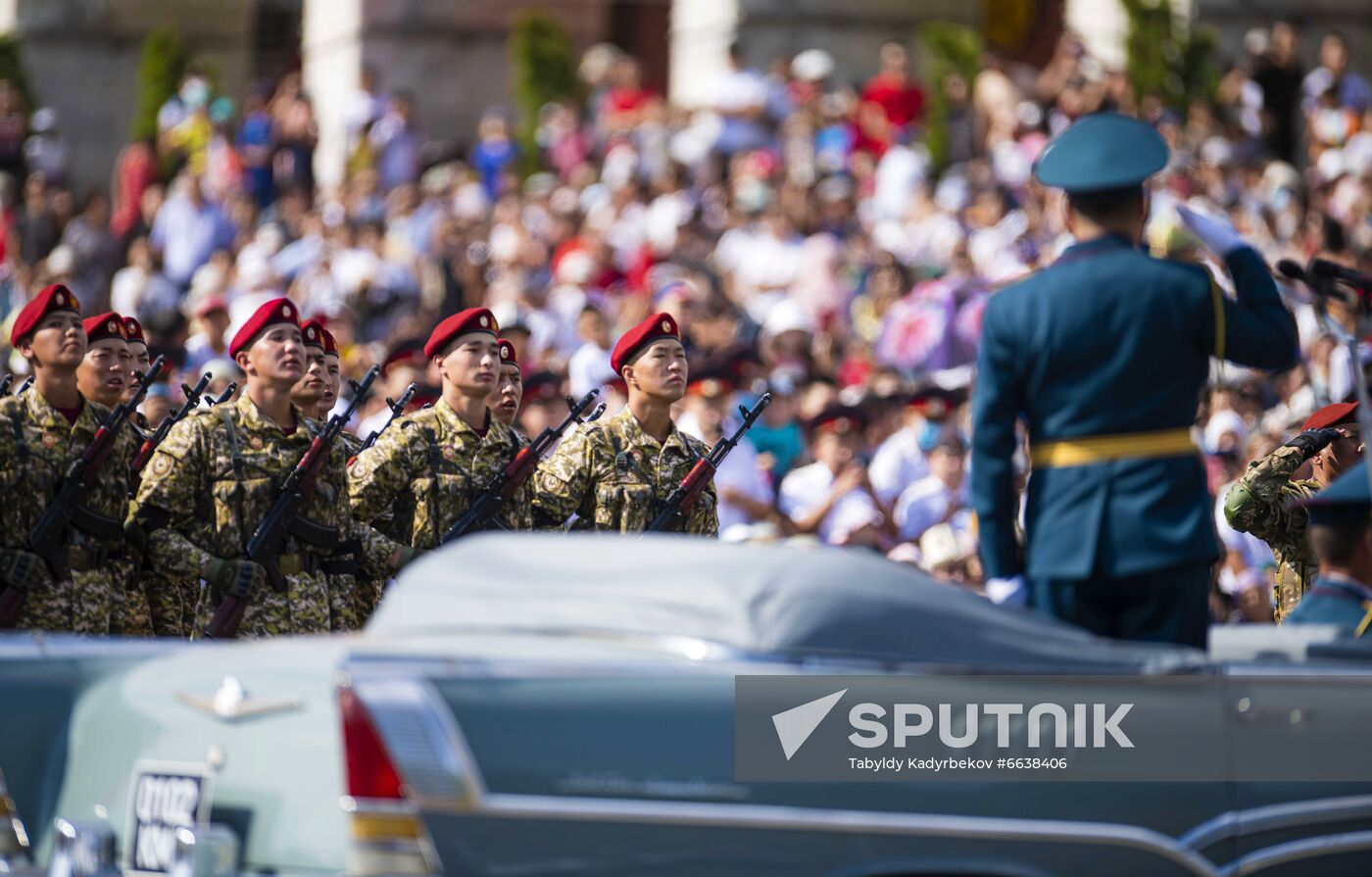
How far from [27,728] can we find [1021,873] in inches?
85.9

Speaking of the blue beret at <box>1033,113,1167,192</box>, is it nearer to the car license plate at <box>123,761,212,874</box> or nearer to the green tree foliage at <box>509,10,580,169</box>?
the car license plate at <box>123,761,212,874</box>

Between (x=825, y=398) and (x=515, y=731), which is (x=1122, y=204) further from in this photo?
(x=825, y=398)

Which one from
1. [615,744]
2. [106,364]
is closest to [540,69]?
[106,364]

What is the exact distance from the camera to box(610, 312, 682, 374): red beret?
9211 millimetres

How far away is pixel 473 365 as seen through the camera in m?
9.19

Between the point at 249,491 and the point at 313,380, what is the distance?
0.68m

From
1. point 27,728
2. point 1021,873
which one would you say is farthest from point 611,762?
point 27,728

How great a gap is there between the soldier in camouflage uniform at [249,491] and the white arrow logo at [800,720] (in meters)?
3.92

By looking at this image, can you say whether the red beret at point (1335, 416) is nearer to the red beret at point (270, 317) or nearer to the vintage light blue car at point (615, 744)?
the vintage light blue car at point (615, 744)

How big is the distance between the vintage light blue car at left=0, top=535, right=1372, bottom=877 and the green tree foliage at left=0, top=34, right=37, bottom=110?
72.8 feet

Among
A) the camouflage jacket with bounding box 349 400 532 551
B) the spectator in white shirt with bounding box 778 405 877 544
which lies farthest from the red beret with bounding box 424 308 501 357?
the spectator in white shirt with bounding box 778 405 877 544

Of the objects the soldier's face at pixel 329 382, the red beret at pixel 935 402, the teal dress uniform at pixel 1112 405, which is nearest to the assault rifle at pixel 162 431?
the soldier's face at pixel 329 382

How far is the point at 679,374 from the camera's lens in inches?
362

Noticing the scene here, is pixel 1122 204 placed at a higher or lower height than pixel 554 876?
higher
